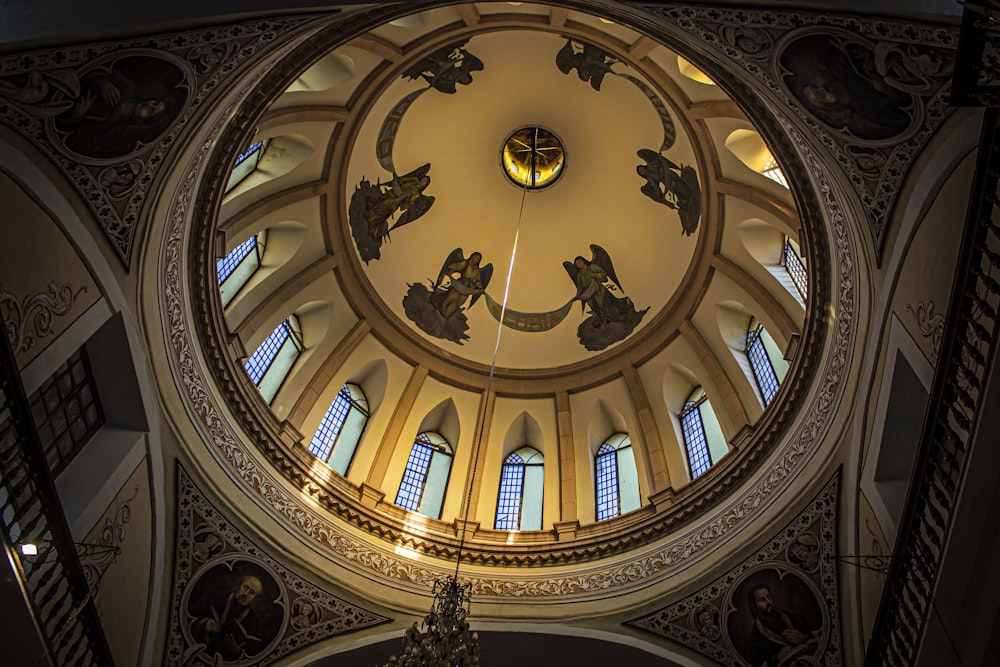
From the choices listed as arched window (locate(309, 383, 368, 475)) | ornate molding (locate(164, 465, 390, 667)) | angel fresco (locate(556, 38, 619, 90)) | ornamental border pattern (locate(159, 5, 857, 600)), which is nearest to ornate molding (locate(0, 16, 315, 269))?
ornamental border pattern (locate(159, 5, 857, 600))

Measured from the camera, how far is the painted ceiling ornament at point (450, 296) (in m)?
18.1

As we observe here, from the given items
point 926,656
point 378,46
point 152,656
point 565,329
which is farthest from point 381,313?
point 926,656

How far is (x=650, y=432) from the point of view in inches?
621

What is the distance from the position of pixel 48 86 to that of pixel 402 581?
29.4ft

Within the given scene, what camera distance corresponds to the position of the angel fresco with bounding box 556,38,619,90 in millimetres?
15617

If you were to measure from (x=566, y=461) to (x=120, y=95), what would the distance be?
36.2ft

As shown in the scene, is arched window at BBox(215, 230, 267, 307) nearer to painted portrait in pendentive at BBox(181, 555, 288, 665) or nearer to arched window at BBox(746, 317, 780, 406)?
painted portrait in pendentive at BBox(181, 555, 288, 665)

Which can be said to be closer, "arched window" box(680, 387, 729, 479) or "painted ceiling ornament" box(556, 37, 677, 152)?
"arched window" box(680, 387, 729, 479)

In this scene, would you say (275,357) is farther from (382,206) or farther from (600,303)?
(600,303)

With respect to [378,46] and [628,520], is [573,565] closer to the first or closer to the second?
[628,520]

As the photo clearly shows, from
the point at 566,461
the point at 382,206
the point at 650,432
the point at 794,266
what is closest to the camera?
the point at 794,266

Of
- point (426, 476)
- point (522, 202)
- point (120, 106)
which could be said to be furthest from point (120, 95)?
point (522, 202)

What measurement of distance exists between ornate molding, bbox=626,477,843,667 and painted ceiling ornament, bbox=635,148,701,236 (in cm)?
713

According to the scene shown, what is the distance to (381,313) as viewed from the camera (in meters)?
17.3
